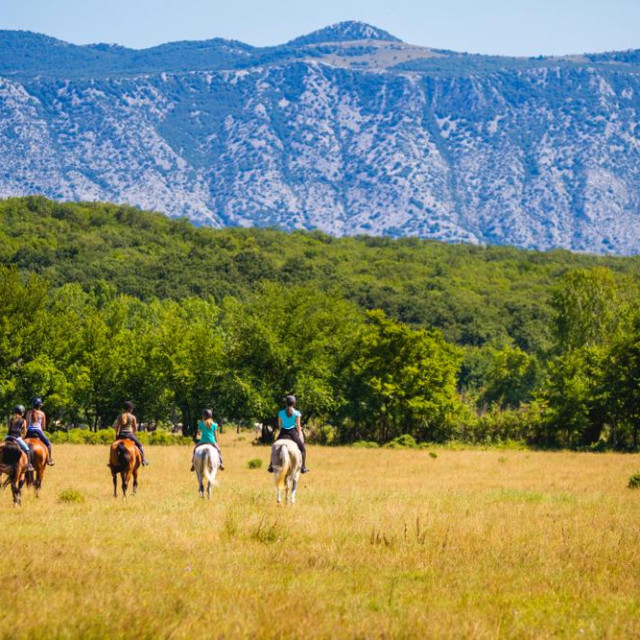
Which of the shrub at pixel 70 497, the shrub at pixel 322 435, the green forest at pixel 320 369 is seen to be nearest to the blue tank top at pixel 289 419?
the shrub at pixel 70 497

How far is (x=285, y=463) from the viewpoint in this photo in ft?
72.1

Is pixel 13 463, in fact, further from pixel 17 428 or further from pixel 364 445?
pixel 364 445

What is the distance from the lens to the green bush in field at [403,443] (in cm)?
6160

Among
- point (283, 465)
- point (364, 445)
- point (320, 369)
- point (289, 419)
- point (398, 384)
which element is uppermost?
point (289, 419)

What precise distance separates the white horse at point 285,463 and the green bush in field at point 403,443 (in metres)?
39.0

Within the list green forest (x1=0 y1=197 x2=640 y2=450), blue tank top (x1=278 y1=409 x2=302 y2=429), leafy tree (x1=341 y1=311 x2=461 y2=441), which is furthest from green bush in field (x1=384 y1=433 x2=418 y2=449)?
blue tank top (x1=278 y1=409 x2=302 y2=429)

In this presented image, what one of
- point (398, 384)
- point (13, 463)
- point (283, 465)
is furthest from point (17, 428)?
point (398, 384)

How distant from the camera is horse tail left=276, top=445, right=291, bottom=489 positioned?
21844 mm

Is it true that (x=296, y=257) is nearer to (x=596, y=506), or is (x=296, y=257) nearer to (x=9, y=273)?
(x=9, y=273)

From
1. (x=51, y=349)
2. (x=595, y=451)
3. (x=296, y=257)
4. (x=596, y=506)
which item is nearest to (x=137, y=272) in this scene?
(x=296, y=257)

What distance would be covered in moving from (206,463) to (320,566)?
10.4 m

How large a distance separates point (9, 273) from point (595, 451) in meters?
42.1

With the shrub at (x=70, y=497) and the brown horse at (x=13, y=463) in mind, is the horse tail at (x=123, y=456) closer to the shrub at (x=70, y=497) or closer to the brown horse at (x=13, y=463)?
the shrub at (x=70, y=497)

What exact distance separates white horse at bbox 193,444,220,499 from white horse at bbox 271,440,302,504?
2.21 metres
